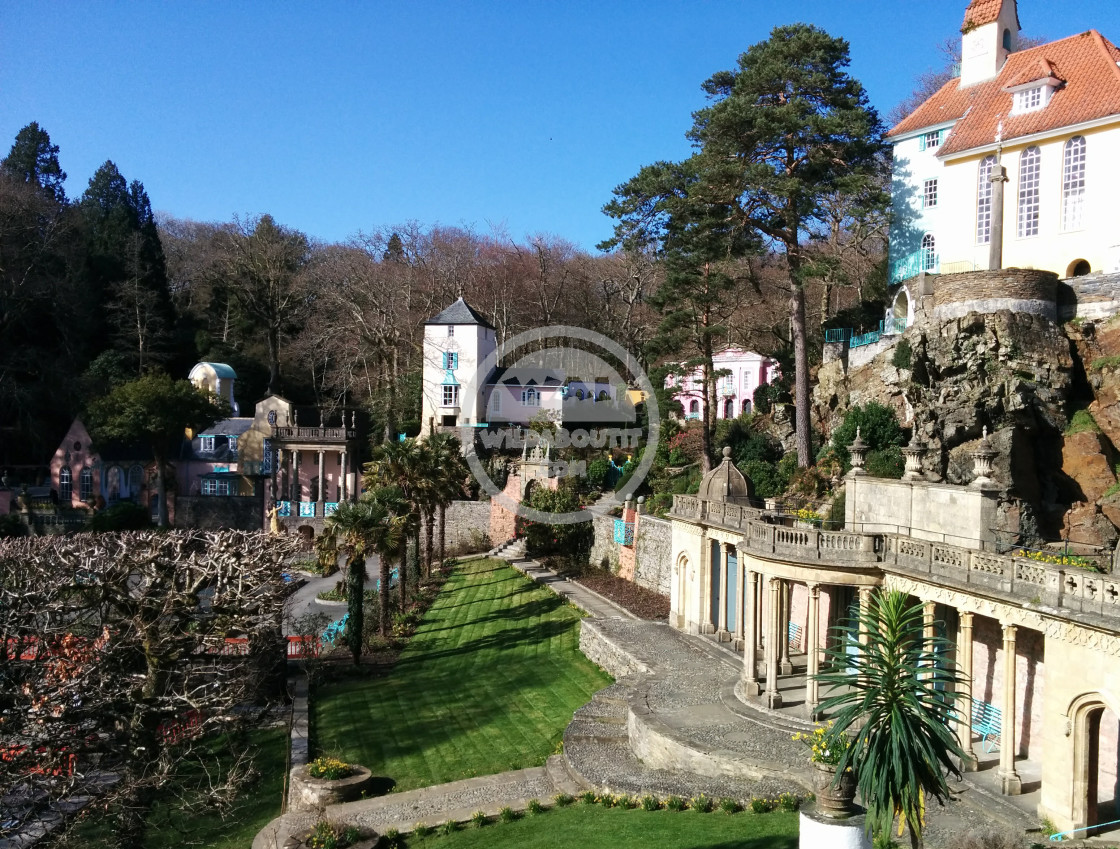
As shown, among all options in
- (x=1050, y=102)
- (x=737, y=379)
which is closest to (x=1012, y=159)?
(x=1050, y=102)

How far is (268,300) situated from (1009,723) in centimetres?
6360

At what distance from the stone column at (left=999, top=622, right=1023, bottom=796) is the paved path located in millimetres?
436

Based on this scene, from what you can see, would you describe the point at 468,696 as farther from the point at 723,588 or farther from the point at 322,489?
the point at 322,489

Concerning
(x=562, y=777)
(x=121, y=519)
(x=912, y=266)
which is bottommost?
(x=562, y=777)

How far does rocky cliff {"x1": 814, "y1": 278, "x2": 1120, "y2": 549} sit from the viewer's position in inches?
1027

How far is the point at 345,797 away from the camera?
65.0 feet

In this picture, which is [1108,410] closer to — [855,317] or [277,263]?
[855,317]

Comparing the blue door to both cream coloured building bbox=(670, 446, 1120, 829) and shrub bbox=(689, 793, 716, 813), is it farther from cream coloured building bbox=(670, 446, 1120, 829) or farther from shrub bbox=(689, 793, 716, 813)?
shrub bbox=(689, 793, 716, 813)

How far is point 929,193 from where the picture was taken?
130 ft

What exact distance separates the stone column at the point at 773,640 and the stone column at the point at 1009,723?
18.4ft

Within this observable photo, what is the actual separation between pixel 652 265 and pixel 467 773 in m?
41.8

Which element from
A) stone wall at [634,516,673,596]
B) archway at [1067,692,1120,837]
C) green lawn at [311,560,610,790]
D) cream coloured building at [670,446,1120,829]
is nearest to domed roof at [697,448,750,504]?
cream coloured building at [670,446,1120,829]

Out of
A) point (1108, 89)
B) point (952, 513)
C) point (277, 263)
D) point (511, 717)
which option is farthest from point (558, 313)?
point (952, 513)

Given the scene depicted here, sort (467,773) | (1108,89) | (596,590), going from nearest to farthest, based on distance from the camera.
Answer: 1. (467,773)
2. (1108,89)
3. (596,590)
